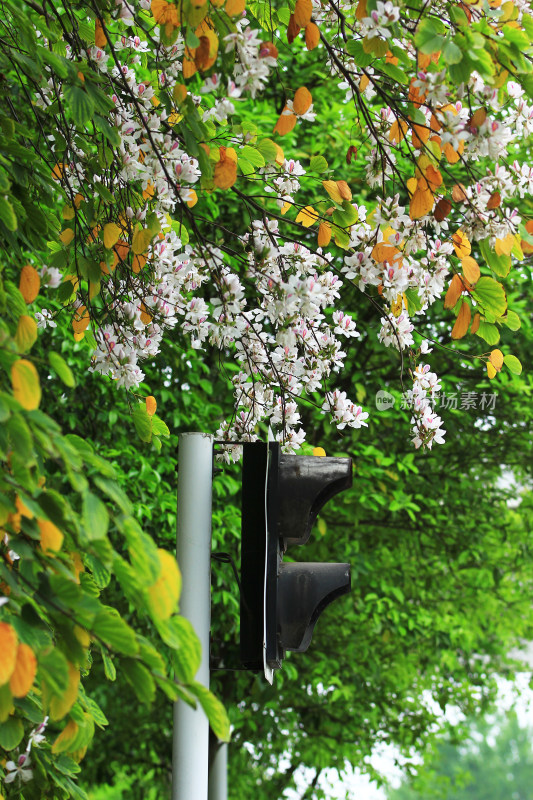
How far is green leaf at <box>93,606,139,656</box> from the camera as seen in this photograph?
63.2 inches

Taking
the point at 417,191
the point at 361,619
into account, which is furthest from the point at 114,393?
the point at 417,191

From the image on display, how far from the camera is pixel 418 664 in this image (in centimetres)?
765

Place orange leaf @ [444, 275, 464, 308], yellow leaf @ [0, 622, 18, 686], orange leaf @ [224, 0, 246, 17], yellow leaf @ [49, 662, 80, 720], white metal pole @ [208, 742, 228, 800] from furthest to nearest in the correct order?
white metal pole @ [208, 742, 228, 800] → orange leaf @ [444, 275, 464, 308] → orange leaf @ [224, 0, 246, 17] → yellow leaf @ [49, 662, 80, 720] → yellow leaf @ [0, 622, 18, 686]

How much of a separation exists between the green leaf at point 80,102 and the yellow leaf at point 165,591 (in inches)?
60.6

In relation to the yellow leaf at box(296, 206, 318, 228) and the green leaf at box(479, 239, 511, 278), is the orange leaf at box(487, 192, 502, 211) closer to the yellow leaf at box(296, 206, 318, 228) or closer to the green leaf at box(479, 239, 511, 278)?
the green leaf at box(479, 239, 511, 278)

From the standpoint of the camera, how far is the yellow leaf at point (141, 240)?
3023 mm

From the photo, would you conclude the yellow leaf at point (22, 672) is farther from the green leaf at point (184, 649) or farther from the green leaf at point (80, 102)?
the green leaf at point (80, 102)

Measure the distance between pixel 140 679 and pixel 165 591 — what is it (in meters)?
0.22

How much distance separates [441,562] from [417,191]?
Answer: 5356 mm

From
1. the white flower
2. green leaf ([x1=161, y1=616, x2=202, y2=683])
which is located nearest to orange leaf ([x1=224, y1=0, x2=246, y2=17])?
green leaf ([x1=161, y1=616, x2=202, y2=683])

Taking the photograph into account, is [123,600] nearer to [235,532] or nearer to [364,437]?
[235,532]

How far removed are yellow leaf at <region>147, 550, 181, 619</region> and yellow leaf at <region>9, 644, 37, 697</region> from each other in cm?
21

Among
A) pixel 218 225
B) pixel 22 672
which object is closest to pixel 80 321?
pixel 218 225

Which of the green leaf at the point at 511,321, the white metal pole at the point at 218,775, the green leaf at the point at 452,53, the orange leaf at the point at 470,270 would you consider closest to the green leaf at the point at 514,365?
the green leaf at the point at 511,321
